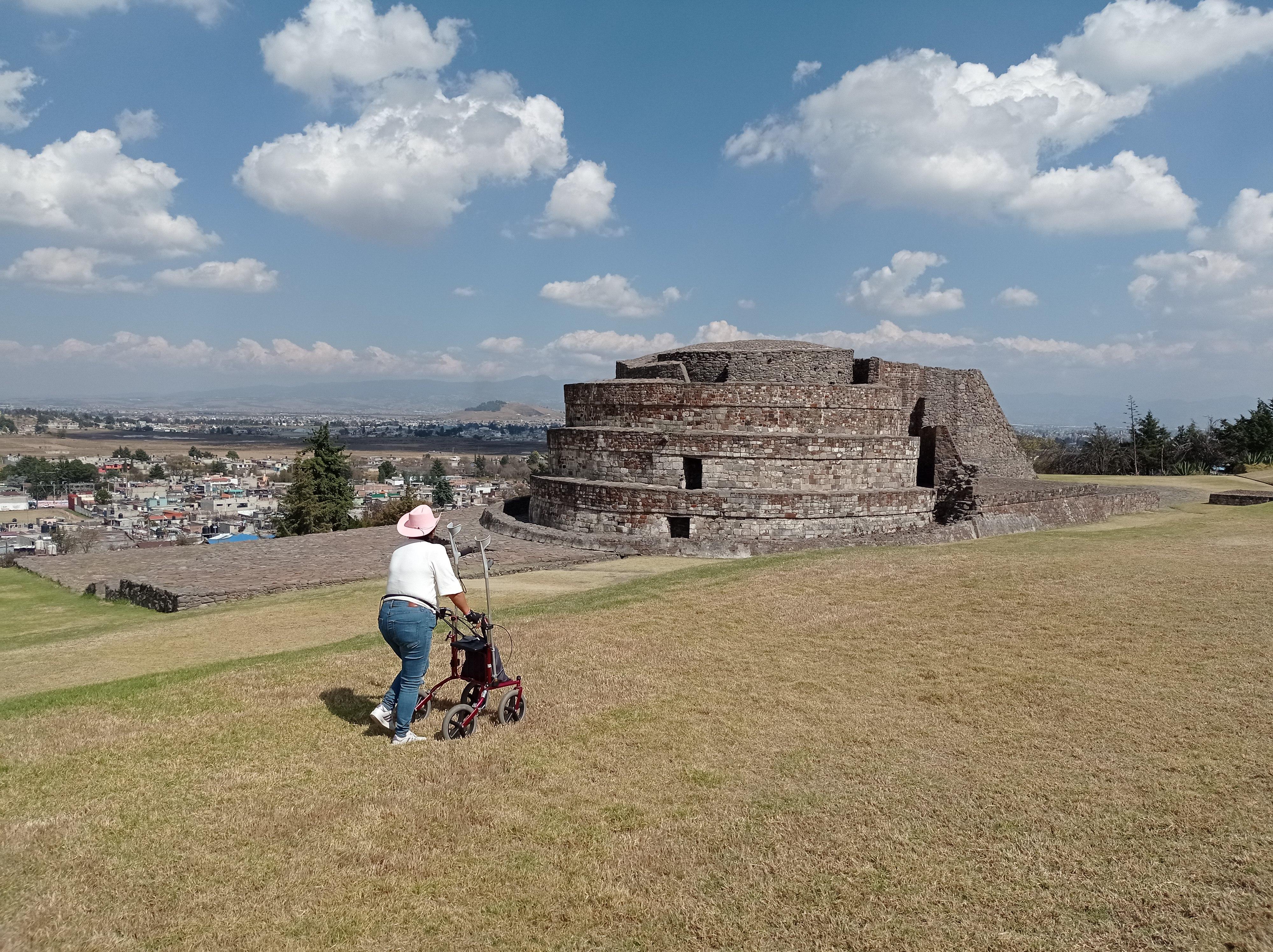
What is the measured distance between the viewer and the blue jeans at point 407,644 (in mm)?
5770

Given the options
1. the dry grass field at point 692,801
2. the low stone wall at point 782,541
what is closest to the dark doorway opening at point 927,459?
the low stone wall at point 782,541

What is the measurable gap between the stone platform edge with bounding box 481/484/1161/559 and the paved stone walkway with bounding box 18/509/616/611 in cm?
50

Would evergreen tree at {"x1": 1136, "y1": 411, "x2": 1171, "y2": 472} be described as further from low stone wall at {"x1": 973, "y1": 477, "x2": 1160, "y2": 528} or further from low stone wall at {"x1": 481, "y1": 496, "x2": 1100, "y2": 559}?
low stone wall at {"x1": 481, "y1": 496, "x2": 1100, "y2": 559}

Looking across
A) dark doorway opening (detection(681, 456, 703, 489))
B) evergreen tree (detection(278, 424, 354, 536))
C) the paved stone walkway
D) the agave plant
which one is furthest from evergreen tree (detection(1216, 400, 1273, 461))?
evergreen tree (detection(278, 424, 354, 536))

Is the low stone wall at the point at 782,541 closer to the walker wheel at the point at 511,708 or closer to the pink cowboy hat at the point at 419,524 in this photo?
the walker wheel at the point at 511,708

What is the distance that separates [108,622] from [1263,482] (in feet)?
116

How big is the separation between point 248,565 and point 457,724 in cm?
1283

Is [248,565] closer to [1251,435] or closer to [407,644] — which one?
[407,644]

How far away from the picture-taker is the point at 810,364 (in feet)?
71.4

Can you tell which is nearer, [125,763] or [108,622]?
[125,763]

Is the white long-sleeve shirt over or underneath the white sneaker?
over

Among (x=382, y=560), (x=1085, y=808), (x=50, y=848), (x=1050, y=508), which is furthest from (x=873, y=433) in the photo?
(x=50, y=848)

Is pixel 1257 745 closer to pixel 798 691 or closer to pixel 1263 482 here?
pixel 798 691

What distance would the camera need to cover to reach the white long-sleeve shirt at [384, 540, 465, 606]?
5848mm
